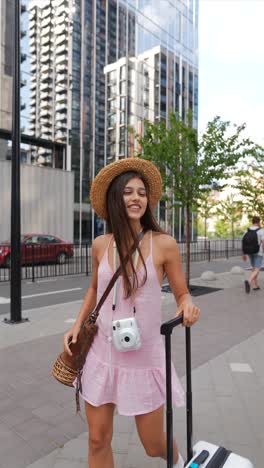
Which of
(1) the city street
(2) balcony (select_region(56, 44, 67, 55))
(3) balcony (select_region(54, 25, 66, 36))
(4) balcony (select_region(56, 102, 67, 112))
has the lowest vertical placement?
(1) the city street

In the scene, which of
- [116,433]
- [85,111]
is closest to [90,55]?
[85,111]

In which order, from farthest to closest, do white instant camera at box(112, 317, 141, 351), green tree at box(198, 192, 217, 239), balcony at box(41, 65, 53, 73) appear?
1. balcony at box(41, 65, 53, 73)
2. green tree at box(198, 192, 217, 239)
3. white instant camera at box(112, 317, 141, 351)

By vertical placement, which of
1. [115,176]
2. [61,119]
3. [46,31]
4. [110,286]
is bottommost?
[110,286]

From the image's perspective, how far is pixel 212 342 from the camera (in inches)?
206

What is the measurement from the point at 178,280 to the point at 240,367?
9.43 ft

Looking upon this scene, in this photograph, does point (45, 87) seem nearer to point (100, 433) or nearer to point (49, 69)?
point (49, 69)

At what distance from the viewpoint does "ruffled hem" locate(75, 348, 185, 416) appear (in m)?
1.80

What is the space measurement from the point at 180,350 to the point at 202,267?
1123cm

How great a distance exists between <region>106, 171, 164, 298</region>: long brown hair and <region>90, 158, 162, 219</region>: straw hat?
1.0 inches

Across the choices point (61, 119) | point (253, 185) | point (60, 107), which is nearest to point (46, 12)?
point (60, 107)

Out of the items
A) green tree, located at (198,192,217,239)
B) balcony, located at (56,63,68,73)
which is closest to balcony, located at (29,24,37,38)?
balcony, located at (56,63,68,73)

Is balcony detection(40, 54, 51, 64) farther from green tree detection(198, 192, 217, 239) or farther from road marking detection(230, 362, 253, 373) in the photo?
road marking detection(230, 362, 253, 373)

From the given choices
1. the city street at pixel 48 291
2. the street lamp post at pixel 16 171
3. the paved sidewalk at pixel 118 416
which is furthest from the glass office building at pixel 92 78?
the paved sidewalk at pixel 118 416

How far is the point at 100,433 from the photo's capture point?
1.85 m
